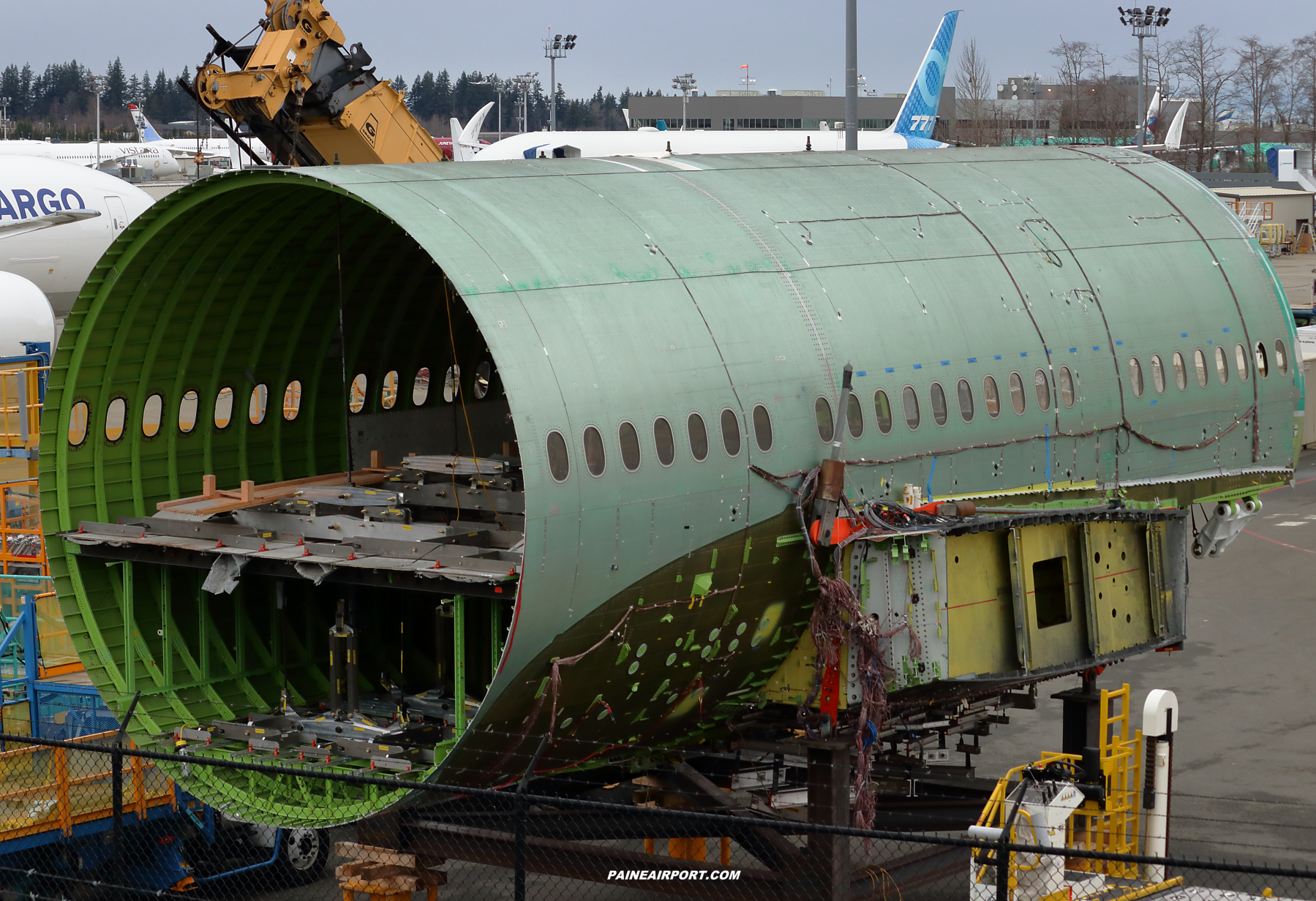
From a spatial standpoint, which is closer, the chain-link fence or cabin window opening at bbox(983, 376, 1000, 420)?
the chain-link fence

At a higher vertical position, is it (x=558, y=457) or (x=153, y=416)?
(x=153, y=416)

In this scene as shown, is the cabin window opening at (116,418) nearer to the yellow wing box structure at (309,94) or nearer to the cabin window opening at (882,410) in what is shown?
the cabin window opening at (882,410)

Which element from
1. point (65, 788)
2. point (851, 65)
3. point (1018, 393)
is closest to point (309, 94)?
point (851, 65)

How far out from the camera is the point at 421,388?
22.1m

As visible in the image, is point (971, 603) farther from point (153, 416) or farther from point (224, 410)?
point (153, 416)

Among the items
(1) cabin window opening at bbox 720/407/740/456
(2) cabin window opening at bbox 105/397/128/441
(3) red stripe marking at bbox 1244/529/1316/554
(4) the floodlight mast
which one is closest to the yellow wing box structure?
(4) the floodlight mast

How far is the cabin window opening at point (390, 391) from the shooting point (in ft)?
70.2

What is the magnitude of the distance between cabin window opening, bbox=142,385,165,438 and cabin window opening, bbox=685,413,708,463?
21.0ft

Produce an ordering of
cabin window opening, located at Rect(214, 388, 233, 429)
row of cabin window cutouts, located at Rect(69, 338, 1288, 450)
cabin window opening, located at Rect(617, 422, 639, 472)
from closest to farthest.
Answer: cabin window opening, located at Rect(617, 422, 639, 472) < row of cabin window cutouts, located at Rect(69, 338, 1288, 450) < cabin window opening, located at Rect(214, 388, 233, 429)

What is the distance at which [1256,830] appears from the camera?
74.0 feet

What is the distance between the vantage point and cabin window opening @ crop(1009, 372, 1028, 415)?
1886 centimetres

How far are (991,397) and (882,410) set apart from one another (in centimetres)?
187

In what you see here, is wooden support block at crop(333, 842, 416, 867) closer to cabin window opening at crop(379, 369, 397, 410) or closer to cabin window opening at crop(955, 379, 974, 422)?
cabin window opening at crop(379, 369, 397, 410)

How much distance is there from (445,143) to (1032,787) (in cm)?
13260
